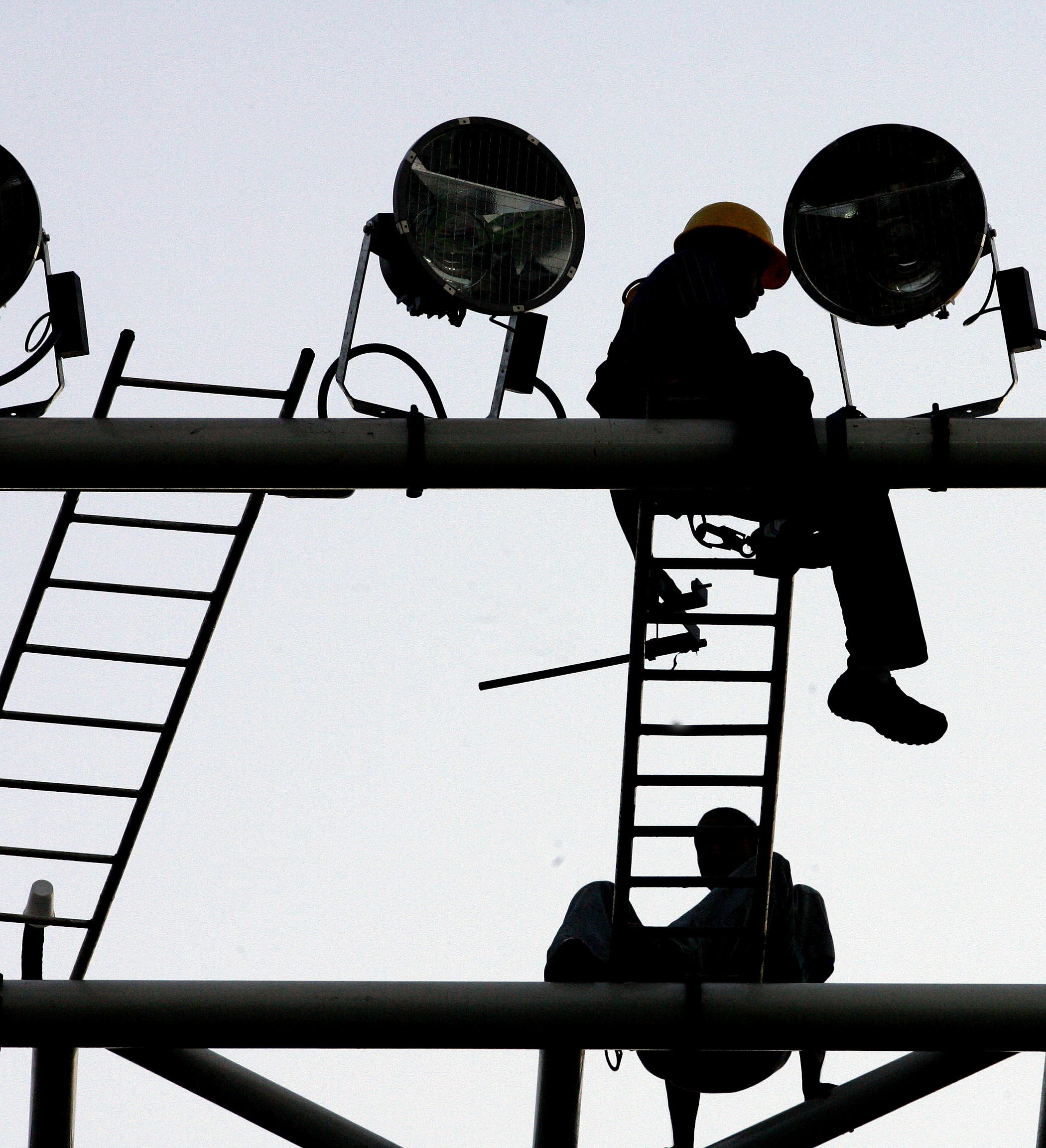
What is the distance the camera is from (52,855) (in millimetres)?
6859

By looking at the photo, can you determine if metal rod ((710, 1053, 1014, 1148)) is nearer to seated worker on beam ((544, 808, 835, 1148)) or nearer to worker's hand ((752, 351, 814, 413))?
seated worker on beam ((544, 808, 835, 1148))

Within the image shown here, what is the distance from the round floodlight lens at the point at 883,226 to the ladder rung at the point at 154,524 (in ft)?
6.60

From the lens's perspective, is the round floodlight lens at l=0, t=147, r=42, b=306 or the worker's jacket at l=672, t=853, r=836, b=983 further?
the worker's jacket at l=672, t=853, r=836, b=983

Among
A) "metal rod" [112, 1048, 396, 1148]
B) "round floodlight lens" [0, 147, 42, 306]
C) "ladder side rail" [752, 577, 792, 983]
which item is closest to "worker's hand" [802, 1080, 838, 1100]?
"ladder side rail" [752, 577, 792, 983]

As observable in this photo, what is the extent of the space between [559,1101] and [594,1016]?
2.99 feet

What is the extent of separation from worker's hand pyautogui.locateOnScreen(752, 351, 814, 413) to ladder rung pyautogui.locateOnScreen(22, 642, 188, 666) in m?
2.11

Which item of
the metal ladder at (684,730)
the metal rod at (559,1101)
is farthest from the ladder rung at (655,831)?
the metal rod at (559,1101)

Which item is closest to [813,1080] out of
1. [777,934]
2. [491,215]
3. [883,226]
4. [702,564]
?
[777,934]

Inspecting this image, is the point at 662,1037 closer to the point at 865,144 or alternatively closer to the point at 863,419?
the point at 863,419

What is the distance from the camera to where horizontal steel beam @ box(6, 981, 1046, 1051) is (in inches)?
254

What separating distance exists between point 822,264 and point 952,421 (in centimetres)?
66

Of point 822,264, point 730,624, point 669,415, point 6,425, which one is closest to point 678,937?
point 730,624

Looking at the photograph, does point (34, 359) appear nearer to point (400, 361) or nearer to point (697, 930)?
point (400, 361)

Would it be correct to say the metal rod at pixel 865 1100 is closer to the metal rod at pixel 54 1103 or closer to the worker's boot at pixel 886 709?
the worker's boot at pixel 886 709
